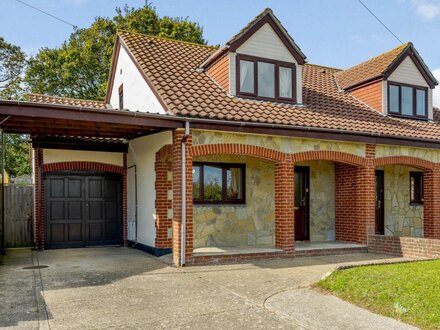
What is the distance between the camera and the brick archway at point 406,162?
1247cm

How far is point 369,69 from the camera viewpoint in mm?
14867

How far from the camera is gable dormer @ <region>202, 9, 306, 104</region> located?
38.3 feet

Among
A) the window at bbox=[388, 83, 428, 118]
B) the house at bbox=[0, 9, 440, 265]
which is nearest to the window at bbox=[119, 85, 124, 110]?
the house at bbox=[0, 9, 440, 265]

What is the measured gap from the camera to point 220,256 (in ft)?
32.4

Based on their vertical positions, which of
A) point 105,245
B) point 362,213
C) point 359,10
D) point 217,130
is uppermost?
point 359,10

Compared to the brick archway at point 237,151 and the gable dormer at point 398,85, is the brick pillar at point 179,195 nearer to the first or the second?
the brick archway at point 237,151

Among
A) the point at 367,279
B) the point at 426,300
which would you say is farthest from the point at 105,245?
the point at 426,300

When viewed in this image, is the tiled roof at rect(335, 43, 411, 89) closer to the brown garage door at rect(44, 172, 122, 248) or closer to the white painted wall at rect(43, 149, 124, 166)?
the white painted wall at rect(43, 149, 124, 166)

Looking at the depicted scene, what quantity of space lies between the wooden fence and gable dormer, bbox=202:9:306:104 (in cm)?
709

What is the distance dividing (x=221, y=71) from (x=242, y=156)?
252cm

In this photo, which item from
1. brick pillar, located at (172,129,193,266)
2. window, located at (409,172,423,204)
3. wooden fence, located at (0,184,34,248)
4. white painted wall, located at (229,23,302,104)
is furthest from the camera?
window, located at (409,172,423,204)

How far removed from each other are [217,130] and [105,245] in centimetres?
599

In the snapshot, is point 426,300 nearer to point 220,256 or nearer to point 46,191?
point 220,256

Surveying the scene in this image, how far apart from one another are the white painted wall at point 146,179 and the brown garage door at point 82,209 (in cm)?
101
